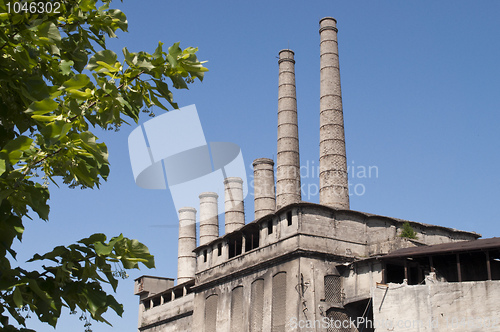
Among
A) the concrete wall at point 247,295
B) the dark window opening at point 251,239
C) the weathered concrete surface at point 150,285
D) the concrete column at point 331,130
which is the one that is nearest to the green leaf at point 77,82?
the concrete wall at point 247,295

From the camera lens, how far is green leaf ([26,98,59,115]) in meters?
3.59

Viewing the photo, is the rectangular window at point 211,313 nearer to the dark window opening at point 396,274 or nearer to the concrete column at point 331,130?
the concrete column at point 331,130

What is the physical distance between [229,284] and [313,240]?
17.9 ft

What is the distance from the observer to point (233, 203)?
131ft

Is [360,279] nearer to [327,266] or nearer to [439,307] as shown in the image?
[327,266]

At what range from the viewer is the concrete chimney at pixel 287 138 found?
109ft

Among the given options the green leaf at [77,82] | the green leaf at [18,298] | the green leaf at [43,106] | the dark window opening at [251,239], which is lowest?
the green leaf at [18,298]

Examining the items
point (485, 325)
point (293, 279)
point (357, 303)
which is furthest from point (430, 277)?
point (293, 279)

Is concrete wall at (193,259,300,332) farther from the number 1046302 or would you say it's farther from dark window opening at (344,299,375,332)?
the number 1046302

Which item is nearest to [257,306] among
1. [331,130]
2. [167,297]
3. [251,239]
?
[251,239]

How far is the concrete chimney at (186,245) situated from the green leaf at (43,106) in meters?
38.0

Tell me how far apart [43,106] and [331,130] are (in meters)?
27.5

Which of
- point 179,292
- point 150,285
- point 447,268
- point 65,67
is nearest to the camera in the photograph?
point 65,67

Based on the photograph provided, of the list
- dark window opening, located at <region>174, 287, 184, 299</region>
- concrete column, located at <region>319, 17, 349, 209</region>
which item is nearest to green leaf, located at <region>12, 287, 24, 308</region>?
concrete column, located at <region>319, 17, 349, 209</region>
